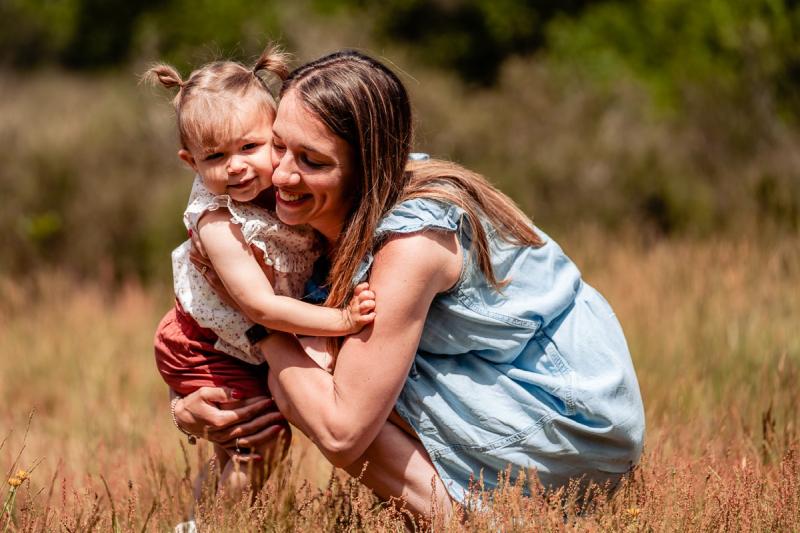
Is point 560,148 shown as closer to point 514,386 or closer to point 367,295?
point 514,386

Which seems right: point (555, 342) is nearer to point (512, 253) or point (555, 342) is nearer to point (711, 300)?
point (512, 253)

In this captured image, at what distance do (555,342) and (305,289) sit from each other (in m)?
0.81

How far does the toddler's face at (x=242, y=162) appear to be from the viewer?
118 inches

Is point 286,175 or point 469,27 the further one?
point 469,27

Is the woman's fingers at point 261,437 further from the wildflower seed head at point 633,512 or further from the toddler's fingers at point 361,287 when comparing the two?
the wildflower seed head at point 633,512

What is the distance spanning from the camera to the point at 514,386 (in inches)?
118

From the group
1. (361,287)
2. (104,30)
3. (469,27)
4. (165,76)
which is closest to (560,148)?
(165,76)

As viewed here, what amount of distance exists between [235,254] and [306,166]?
1.11ft

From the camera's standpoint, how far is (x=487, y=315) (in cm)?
296

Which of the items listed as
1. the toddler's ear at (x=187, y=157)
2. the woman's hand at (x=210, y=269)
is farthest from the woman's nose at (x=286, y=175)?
the toddler's ear at (x=187, y=157)

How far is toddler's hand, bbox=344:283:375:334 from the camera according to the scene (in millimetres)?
2828

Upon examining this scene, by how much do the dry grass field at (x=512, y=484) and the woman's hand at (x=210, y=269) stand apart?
499 mm

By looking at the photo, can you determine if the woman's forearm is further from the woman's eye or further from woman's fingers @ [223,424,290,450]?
the woman's eye

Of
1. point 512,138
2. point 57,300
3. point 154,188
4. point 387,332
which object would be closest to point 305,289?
point 387,332
